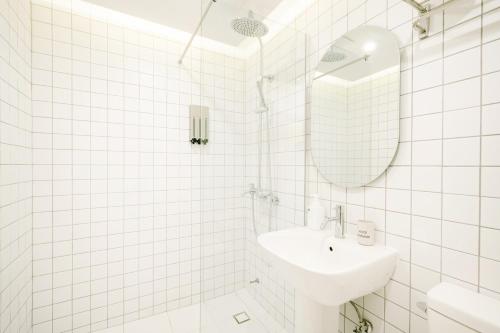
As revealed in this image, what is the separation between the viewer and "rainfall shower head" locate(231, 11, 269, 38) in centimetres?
148

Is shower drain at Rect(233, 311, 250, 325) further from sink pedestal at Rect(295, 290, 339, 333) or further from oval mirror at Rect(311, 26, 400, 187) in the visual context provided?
oval mirror at Rect(311, 26, 400, 187)

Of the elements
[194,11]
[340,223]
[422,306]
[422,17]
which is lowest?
[422,306]

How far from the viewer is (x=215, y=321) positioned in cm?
179

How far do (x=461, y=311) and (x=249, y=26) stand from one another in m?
1.75

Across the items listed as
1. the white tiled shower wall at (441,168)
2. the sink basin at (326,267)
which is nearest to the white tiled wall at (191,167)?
the white tiled shower wall at (441,168)

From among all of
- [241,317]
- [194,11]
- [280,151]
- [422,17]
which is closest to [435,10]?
[422,17]

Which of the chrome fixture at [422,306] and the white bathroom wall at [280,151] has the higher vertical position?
the white bathroom wall at [280,151]

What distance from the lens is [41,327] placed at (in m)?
1.59

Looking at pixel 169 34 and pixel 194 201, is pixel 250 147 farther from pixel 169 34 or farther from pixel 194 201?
pixel 169 34

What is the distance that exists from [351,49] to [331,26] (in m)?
0.24

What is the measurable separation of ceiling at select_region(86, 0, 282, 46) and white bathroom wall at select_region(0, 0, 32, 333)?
0.62 m

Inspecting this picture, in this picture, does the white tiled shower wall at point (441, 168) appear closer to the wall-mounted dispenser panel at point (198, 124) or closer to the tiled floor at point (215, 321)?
the tiled floor at point (215, 321)

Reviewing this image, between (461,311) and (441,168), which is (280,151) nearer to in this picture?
(441,168)

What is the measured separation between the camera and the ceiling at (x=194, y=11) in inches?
61.8
